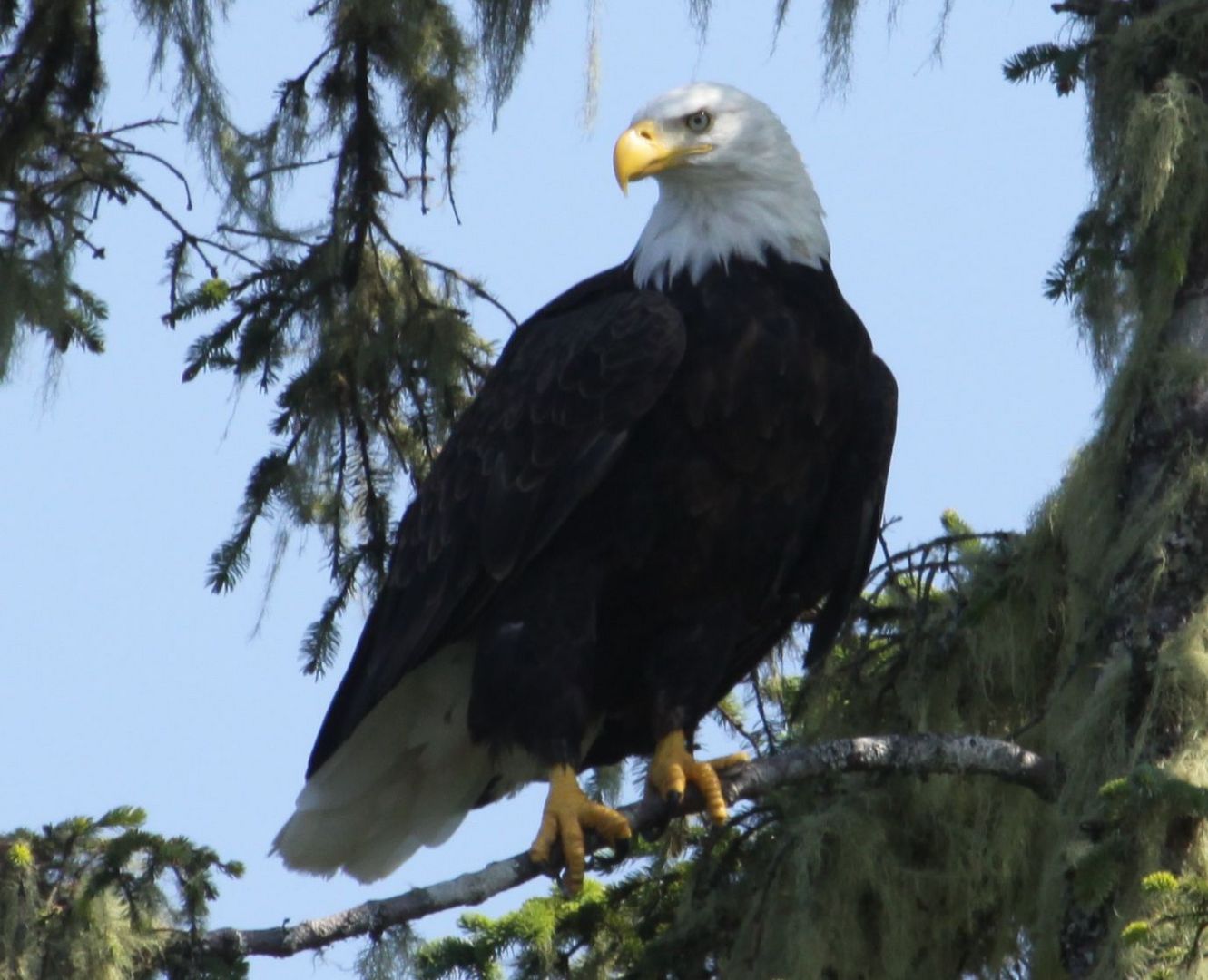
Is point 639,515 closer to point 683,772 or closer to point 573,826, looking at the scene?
point 683,772

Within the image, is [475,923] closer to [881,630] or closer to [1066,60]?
[881,630]

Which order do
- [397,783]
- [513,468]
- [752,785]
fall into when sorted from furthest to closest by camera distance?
[397,783] → [513,468] → [752,785]

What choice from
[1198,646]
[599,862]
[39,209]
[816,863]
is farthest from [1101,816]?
[39,209]

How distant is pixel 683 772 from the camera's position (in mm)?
4730

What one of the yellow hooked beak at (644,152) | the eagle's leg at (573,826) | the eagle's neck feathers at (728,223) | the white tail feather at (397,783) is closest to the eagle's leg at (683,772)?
the eagle's leg at (573,826)

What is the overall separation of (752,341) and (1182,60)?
3.57 ft

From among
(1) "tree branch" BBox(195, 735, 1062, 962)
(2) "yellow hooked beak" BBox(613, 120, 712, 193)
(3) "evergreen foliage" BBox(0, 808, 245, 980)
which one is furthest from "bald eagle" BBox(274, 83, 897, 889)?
(3) "evergreen foliage" BBox(0, 808, 245, 980)

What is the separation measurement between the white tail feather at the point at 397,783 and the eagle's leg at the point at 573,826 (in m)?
0.45

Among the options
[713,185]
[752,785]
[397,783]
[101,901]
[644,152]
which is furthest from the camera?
[397,783]

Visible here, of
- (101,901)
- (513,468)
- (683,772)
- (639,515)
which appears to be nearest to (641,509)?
(639,515)

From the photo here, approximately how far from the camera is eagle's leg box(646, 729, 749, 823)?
183 inches

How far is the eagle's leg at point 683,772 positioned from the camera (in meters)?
4.64

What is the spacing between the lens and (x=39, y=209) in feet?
17.9

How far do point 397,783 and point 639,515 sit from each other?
1056 millimetres
